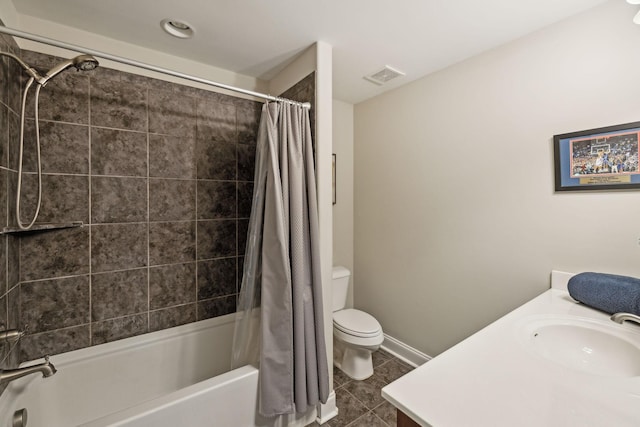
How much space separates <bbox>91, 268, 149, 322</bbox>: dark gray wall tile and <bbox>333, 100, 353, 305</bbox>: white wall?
161 cm

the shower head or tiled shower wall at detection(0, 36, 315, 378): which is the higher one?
the shower head

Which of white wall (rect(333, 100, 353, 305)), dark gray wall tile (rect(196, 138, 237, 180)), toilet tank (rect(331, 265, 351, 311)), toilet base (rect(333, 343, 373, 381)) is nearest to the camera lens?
dark gray wall tile (rect(196, 138, 237, 180))

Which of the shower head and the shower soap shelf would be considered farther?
the shower soap shelf

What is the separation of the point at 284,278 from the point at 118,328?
119 centimetres

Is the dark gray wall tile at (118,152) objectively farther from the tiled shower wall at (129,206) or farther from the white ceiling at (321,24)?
the white ceiling at (321,24)

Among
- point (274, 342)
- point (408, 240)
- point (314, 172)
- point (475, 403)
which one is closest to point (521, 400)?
point (475, 403)

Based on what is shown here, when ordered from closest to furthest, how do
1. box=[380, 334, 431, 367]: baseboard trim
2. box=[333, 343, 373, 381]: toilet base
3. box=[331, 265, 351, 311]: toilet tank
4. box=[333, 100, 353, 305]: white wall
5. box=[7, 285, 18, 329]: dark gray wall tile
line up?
box=[7, 285, 18, 329]: dark gray wall tile → box=[333, 343, 373, 381]: toilet base → box=[380, 334, 431, 367]: baseboard trim → box=[331, 265, 351, 311]: toilet tank → box=[333, 100, 353, 305]: white wall

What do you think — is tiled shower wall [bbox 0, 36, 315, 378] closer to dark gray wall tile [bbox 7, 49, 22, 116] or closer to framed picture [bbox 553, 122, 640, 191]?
dark gray wall tile [bbox 7, 49, 22, 116]

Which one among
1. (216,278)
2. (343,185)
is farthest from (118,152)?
(343,185)

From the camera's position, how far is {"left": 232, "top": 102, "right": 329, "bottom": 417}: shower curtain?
1.51 meters

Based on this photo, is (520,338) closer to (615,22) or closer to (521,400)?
(521,400)

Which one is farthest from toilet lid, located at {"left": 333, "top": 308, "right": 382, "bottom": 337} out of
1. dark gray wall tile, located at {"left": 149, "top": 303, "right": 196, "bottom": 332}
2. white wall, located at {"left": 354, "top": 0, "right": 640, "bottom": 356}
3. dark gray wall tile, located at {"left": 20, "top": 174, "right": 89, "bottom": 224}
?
dark gray wall tile, located at {"left": 20, "top": 174, "right": 89, "bottom": 224}

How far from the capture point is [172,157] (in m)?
1.90

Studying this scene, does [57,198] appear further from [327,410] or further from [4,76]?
[327,410]
